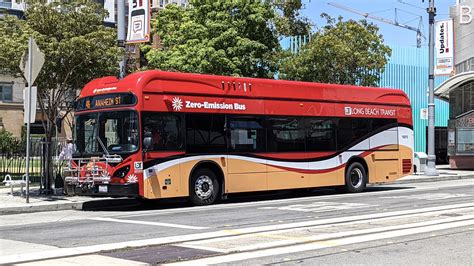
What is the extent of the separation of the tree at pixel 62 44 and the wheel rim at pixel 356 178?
8.85 metres

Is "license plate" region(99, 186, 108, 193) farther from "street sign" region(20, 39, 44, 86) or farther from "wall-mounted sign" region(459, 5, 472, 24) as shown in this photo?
"wall-mounted sign" region(459, 5, 472, 24)

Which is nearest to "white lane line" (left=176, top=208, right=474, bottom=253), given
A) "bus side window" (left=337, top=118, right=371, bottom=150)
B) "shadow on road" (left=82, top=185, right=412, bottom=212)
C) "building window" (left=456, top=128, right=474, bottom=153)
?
"shadow on road" (left=82, top=185, right=412, bottom=212)

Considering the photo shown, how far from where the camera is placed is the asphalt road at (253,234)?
8.16m

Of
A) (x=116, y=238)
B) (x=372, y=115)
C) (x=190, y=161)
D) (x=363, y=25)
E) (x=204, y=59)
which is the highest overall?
(x=363, y=25)

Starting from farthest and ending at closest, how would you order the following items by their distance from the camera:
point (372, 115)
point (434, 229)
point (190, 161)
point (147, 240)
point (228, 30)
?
point (228, 30) → point (372, 115) → point (190, 161) → point (434, 229) → point (147, 240)

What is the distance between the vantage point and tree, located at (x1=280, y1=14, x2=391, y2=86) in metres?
27.0

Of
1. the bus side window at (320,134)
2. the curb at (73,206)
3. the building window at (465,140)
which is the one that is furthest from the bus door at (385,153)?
the building window at (465,140)

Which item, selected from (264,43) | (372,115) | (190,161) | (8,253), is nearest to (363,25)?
(264,43)

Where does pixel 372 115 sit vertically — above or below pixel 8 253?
above

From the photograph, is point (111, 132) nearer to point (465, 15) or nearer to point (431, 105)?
point (431, 105)

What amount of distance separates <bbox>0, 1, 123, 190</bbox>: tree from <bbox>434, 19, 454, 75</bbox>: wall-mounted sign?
19223 millimetres

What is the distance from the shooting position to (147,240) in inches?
384

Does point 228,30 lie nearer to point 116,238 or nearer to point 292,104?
point 292,104

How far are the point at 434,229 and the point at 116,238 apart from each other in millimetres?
5765
